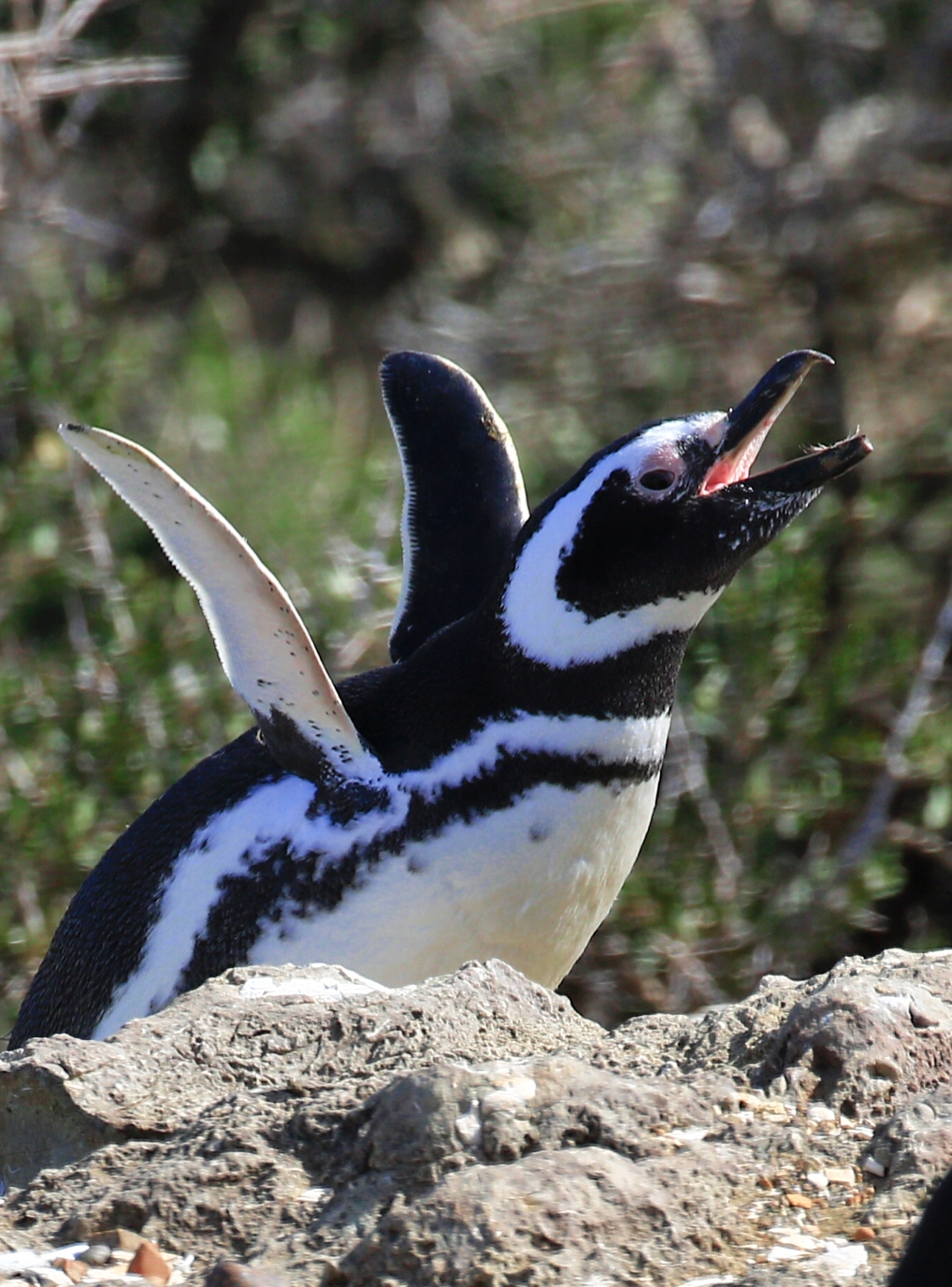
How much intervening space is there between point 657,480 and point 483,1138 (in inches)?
47.7

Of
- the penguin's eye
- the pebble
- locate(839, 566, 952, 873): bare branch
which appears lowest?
locate(839, 566, 952, 873): bare branch

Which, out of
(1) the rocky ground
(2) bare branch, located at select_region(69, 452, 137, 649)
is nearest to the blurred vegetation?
(2) bare branch, located at select_region(69, 452, 137, 649)

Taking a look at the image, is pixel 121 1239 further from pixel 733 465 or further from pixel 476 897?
pixel 733 465

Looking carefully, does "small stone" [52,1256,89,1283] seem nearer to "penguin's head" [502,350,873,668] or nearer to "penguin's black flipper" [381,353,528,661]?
"penguin's head" [502,350,873,668]

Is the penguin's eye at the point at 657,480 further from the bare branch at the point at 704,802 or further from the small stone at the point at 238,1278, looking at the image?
the bare branch at the point at 704,802

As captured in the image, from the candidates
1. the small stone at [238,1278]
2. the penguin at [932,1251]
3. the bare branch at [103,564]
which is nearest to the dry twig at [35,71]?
the bare branch at [103,564]

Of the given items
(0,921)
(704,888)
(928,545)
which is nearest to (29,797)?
(0,921)

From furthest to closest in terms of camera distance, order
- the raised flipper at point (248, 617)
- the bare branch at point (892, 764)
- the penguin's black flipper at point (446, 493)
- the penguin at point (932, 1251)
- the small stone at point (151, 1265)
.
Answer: the bare branch at point (892, 764) < the penguin's black flipper at point (446, 493) < the raised flipper at point (248, 617) < the small stone at point (151, 1265) < the penguin at point (932, 1251)

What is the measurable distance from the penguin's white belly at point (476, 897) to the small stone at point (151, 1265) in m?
1.04

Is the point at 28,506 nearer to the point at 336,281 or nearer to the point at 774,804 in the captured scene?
the point at 774,804

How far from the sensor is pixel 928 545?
5992 mm

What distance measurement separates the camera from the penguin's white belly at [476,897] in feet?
8.56

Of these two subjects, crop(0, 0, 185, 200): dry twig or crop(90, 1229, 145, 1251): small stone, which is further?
crop(0, 0, 185, 200): dry twig

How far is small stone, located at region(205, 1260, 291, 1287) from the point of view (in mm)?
1438
